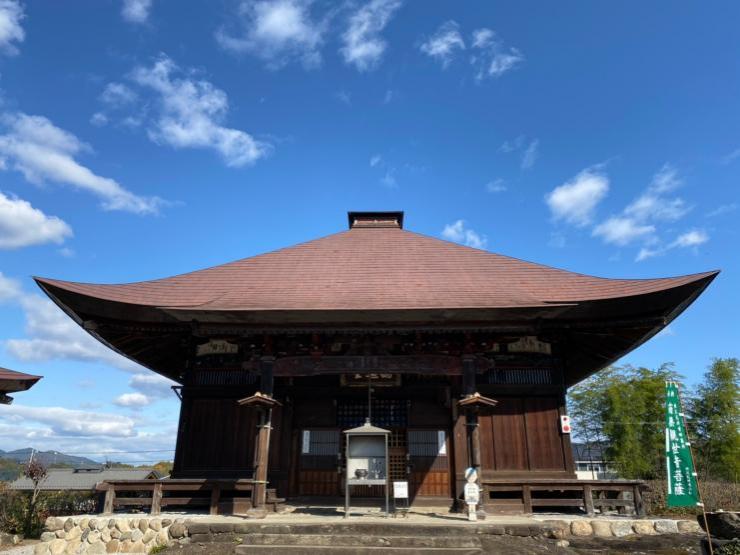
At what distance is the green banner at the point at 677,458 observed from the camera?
698cm

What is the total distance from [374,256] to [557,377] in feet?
17.3

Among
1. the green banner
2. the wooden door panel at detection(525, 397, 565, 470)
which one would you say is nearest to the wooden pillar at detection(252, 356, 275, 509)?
the wooden door panel at detection(525, 397, 565, 470)

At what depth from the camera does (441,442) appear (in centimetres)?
1032

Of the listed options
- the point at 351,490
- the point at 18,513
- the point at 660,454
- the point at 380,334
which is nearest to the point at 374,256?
the point at 380,334

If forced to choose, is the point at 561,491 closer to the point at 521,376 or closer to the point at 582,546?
the point at 582,546

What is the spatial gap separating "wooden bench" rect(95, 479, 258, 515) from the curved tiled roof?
3.24 m

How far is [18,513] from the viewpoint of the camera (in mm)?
13258

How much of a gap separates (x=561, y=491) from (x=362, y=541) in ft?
14.5

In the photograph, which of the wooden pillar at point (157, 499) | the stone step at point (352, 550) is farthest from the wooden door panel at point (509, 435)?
the wooden pillar at point (157, 499)

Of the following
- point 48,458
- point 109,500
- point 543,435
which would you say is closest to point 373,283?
point 543,435

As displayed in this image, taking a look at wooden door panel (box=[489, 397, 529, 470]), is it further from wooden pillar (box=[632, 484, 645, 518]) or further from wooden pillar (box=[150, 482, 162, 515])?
wooden pillar (box=[150, 482, 162, 515])

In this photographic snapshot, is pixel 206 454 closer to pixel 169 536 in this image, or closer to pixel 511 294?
pixel 169 536

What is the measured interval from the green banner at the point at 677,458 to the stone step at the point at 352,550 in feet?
9.84

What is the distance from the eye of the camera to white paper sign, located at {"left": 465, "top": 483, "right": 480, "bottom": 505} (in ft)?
26.3
